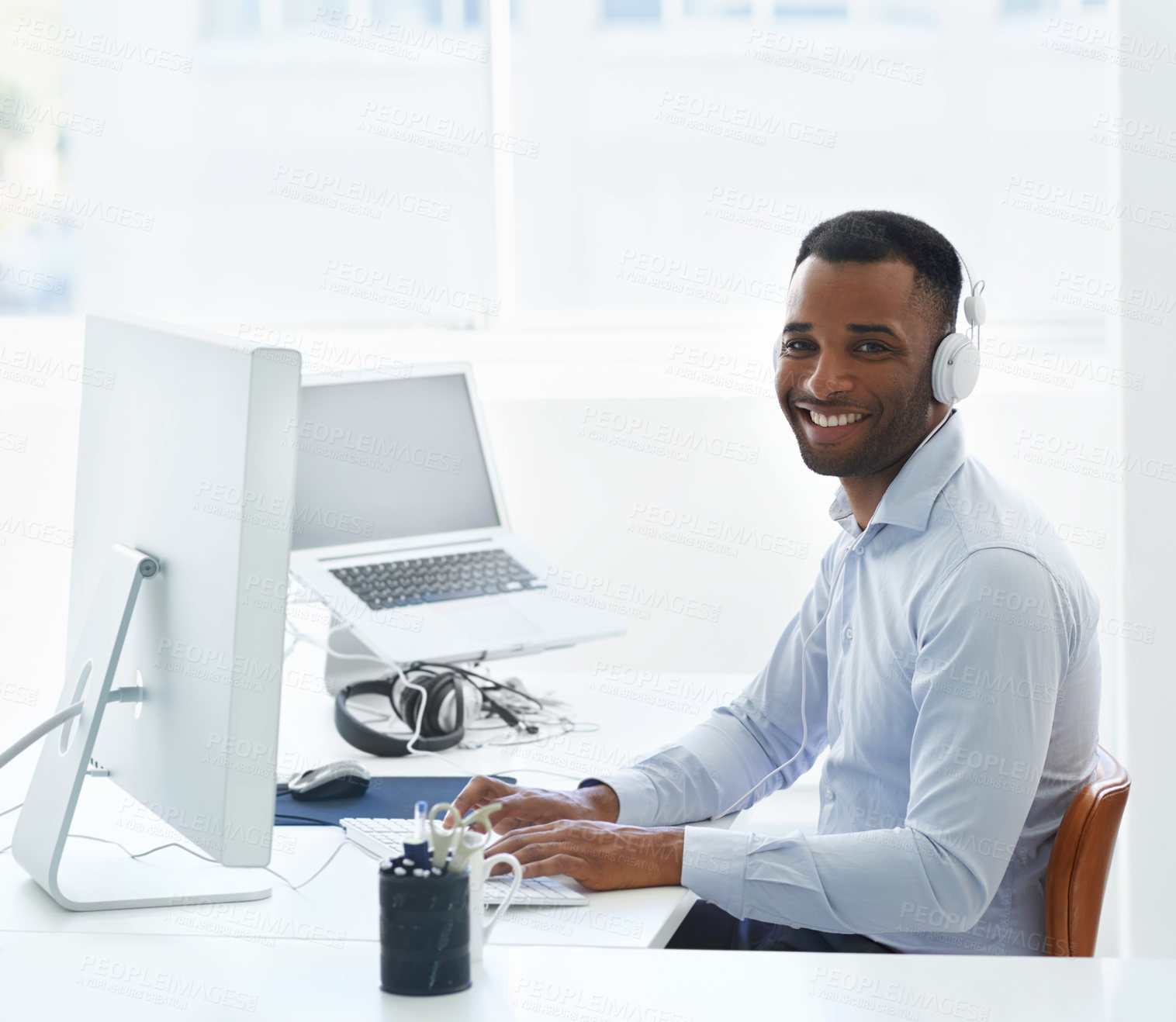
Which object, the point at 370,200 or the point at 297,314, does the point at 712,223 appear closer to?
the point at 370,200

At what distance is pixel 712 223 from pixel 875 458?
1448 millimetres

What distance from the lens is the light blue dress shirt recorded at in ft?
4.17

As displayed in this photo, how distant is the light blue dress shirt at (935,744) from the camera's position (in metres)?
1.27

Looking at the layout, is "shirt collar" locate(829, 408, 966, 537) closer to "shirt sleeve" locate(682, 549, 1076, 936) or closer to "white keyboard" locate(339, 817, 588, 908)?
"shirt sleeve" locate(682, 549, 1076, 936)

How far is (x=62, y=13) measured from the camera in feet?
9.66

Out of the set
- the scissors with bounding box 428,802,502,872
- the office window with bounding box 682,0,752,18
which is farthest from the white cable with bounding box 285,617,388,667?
the office window with bounding box 682,0,752,18

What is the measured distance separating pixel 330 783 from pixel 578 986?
2.20ft

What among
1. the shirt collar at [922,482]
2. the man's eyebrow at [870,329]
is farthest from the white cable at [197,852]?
the man's eyebrow at [870,329]

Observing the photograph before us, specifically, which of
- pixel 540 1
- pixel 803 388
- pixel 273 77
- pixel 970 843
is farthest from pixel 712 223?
pixel 970 843

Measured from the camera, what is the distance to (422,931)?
3.25 feet

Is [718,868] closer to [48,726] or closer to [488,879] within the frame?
[488,879]

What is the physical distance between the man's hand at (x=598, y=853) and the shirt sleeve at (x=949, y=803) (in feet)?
0.09

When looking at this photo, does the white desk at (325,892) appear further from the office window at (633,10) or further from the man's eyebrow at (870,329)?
the office window at (633,10)

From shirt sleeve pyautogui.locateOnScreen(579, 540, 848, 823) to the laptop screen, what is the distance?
68 centimetres
